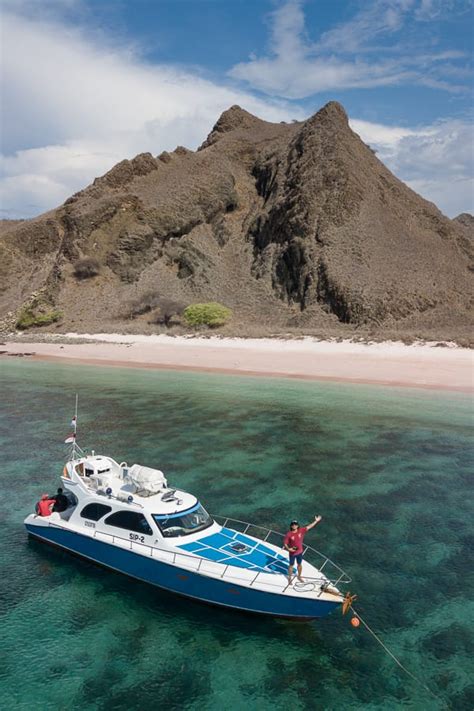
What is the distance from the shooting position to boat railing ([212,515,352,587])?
1256cm

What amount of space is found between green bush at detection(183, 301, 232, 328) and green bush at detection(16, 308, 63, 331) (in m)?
19.6

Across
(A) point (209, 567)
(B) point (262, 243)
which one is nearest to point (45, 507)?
(A) point (209, 567)

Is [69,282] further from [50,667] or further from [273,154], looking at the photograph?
[50,667]

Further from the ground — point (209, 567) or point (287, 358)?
point (287, 358)

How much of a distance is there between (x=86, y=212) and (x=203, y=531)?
78.1 meters

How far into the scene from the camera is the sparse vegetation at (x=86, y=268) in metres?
79.9

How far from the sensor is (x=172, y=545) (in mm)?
11797

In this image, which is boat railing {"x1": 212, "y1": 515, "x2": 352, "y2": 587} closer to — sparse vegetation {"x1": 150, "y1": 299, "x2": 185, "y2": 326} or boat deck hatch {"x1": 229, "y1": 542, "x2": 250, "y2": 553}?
boat deck hatch {"x1": 229, "y1": 542, "x2": 250, "y2": 553}

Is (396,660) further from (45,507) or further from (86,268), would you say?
(86,268)

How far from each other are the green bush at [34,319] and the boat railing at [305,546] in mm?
62632

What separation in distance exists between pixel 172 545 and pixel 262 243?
74219 millimetres

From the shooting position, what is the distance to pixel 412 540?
14539 millimetres

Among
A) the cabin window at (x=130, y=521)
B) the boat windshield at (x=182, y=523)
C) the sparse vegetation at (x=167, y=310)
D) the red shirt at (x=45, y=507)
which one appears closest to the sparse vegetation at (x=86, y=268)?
the sparse vegetation at (x=167, y=310)

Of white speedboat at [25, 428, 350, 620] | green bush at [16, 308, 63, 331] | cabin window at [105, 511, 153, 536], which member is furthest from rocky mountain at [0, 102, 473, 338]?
cabin window at [105, 511, 153, 536]
